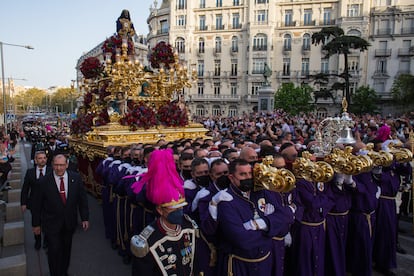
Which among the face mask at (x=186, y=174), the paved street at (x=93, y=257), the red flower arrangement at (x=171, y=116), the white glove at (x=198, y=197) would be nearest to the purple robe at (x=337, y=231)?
the paved street at (x=93, y=257)

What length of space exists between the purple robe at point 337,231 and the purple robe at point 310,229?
0.84 ft

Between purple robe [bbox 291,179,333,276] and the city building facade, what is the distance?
3969 cm

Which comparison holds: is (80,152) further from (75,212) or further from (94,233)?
(75,212)

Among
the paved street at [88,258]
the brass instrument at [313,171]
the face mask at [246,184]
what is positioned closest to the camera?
the face mask at [246,184]

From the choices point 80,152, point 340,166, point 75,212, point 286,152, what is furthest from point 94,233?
point 340,166

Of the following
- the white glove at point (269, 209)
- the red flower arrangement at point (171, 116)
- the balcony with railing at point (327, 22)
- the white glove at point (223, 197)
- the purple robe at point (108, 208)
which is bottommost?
the purple robe at point (108, 208)

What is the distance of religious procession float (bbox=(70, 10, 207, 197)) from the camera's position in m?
8.95

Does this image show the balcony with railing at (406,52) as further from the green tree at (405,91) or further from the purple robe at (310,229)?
the purple robe at (310,229)

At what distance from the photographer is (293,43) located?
46.8m

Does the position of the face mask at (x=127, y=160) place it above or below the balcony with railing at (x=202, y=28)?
below

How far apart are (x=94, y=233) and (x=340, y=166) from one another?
5327mm

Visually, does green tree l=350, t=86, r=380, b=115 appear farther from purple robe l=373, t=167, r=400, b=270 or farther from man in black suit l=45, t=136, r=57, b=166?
purple robe l=373, t=167, r=400, b=270

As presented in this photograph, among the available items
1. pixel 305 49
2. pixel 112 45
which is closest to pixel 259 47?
pixel 305 49

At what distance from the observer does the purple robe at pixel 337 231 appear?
4.33 meters
